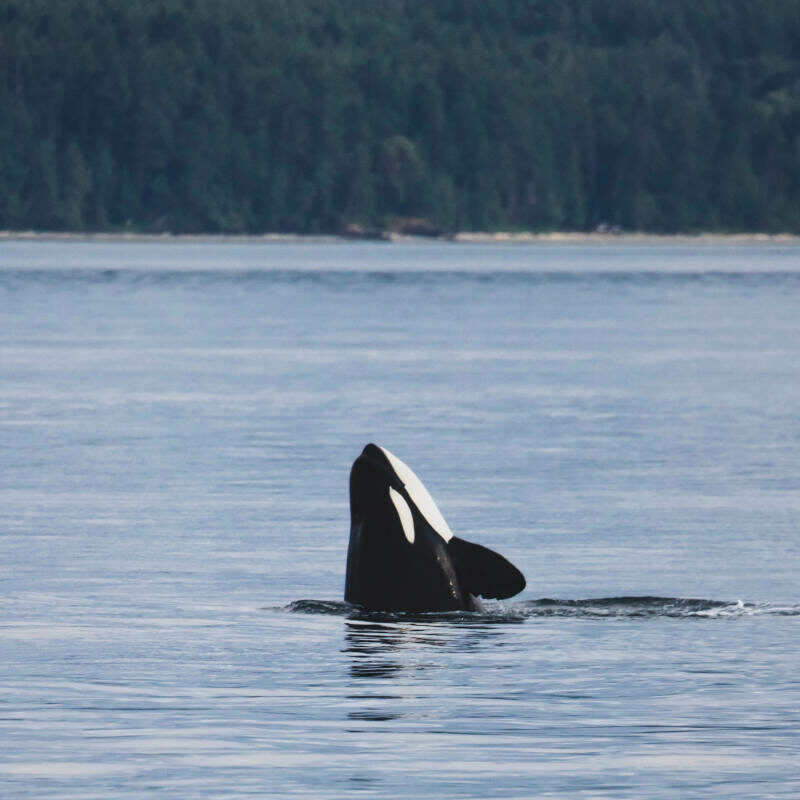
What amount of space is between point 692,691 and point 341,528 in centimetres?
917

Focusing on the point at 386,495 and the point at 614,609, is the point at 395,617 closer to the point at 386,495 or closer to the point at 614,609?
the point at 386,495

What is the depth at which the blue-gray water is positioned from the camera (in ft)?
43.5

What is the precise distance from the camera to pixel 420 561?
1630cm

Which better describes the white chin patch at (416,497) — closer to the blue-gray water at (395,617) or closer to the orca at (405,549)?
the orca at (405,549)

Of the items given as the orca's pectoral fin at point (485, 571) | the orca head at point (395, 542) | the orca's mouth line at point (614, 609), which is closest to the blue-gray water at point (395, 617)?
the orca's mouth line at point (614, 609)

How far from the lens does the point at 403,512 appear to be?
15961mm

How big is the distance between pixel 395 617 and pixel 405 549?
0.91 metres

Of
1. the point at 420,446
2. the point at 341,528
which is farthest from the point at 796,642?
the point at 420,446

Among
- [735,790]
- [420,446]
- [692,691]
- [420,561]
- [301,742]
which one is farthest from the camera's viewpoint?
[420,446]

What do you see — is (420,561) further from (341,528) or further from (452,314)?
(452,314)

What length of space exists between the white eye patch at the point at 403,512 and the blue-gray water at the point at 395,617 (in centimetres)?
82

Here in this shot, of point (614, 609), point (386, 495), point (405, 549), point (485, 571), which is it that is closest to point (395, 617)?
point (405, 549)

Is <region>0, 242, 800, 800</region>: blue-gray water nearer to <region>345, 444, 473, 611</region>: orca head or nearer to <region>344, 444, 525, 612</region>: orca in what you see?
<region>345, 444, 473, 611</region>: orca head

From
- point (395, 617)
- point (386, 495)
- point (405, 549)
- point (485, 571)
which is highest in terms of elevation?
point (386, 495)
